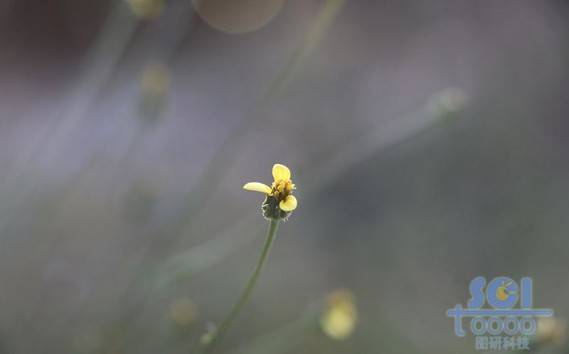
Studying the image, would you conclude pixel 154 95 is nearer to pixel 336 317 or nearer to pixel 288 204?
pixel 336 317

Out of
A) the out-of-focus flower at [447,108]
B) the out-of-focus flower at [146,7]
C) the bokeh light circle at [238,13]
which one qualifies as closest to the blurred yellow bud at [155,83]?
the out-of-focus flower at [146,7]

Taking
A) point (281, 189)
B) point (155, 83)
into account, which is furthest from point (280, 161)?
point (281, 189)

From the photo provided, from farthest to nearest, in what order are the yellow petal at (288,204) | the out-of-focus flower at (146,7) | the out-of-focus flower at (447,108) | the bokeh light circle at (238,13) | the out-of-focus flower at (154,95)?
1. the bokeh light circle at (238,13)
2. the out-of-focus flower at (154,95)
3. the out-of-focus flower at (447,108)
4. the out-of-focus flower at (146,7)
5. the yellow petal at (288,204)

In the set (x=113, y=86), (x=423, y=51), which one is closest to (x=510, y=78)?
(x=423, y=51)

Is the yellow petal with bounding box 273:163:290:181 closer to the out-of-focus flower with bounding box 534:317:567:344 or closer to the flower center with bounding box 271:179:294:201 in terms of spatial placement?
the flower center with bounding box 271:179:294:201

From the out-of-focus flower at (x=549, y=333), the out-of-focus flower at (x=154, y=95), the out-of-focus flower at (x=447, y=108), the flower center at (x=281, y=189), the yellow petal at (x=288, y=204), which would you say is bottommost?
the yellow petal at (x=288, y=204)


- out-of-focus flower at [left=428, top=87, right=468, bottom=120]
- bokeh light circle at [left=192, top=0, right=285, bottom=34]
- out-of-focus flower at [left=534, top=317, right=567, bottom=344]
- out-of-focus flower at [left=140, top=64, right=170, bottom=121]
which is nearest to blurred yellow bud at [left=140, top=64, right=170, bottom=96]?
out-of-focus flower at [left=140, top=64, right=170, bottom=121]

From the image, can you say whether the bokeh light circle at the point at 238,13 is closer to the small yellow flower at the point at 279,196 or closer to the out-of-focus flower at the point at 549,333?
the out-of-focus flower at the point at 549,333
